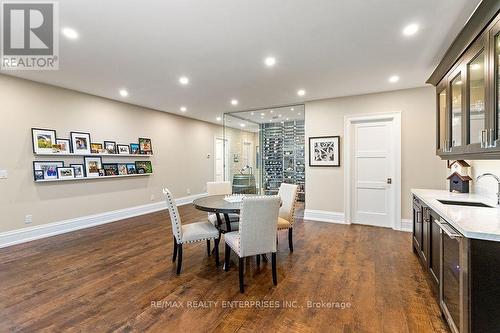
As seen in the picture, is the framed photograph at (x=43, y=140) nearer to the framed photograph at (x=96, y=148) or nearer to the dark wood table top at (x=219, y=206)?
the framed photograph at (x=96, y=148)

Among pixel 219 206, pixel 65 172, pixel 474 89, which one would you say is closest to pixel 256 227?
pixel 219 206

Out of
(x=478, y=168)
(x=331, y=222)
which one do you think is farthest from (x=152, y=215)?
(x=478, y=168)

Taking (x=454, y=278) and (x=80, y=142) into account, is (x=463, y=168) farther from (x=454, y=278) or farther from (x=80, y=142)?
(x=80, y=142)

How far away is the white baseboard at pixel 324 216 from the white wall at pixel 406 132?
0.09 metres

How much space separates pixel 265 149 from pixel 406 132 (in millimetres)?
3631

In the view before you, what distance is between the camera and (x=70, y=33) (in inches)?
98.8

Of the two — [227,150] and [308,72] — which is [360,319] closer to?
[308,72]

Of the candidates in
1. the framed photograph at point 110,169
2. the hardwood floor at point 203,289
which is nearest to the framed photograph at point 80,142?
the framed photograph at point 110,169

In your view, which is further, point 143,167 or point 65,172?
point 143,167

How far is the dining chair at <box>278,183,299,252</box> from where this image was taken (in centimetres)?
331

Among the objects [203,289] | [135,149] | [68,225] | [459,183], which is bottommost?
[203,289]

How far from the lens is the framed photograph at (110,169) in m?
5.09

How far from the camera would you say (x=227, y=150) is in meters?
7.61

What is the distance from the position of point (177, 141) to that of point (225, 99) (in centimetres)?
250
